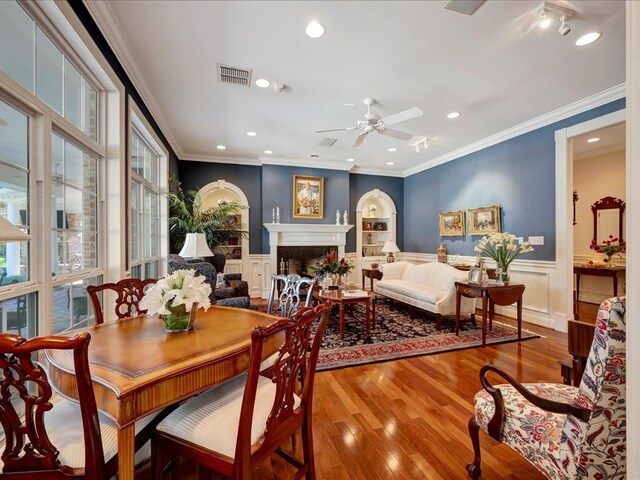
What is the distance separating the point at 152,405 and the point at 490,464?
5.86 feet

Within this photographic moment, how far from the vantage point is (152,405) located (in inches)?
37.7

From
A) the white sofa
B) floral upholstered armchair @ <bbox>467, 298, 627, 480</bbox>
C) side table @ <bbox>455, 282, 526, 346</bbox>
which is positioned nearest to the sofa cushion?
the white sofa

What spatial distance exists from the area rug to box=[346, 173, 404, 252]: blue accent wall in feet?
9.07

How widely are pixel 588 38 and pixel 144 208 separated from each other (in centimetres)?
502

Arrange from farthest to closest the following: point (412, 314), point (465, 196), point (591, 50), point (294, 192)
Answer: point (294, 192) → point (465, 196) → point (412, 314) → point (591, 50)

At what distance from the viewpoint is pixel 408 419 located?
1945 millimetres

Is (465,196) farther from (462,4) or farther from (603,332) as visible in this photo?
(603,332)

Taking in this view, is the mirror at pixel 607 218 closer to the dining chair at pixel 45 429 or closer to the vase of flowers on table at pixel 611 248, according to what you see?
the vase of flowers on table at pixel 611 248

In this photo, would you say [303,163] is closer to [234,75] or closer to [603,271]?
[234,75]

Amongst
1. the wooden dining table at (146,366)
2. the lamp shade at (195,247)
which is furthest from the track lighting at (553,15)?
the lamp shade at (195,247)

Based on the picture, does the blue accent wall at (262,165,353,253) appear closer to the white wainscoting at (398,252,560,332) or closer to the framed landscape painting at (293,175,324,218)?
the framed landscape painting at (293,175,324,218)

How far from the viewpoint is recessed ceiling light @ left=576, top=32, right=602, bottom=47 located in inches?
91.3

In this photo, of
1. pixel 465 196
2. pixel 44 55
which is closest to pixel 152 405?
pixel 44 55

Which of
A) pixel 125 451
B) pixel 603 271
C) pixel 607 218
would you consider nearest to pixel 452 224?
pixel 603 271
